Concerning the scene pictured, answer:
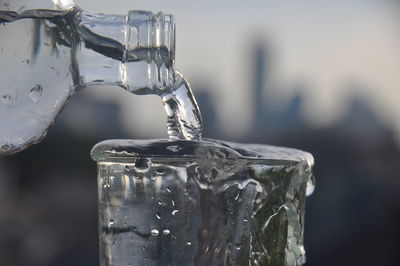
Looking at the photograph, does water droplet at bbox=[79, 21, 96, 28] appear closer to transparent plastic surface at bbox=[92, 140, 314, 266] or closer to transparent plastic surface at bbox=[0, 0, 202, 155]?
transparent plastic surface at bbox=[0, 0, 202, 155]

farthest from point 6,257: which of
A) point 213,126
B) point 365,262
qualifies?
point 213,126

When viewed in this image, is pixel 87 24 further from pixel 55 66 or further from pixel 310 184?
pixel 310 184

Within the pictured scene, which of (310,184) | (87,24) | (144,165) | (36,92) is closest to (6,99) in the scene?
(36,92)

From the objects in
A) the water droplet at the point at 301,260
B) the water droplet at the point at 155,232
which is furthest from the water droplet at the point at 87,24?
the water droplet at the point at 301,260

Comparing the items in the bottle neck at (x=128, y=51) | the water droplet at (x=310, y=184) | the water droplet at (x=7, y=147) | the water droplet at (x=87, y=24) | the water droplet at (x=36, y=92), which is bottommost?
the water droplet at (x=310, y=184)

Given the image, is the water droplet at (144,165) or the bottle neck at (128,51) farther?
the bottle neck at (128,51)

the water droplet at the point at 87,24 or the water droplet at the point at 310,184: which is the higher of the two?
the water droplet at the point at 87,24

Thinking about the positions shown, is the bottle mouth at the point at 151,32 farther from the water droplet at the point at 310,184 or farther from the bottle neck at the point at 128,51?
the water droplet at the point at 310,184
